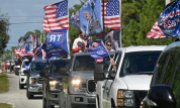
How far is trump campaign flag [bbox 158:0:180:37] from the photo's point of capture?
14836 millimetres

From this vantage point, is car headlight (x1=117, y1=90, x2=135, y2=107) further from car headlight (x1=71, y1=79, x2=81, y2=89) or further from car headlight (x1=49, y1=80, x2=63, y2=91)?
car headlight (x1=49, y1=80, x2=63, y2=91)

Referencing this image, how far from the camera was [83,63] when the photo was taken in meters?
19.5

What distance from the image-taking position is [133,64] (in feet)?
40.9

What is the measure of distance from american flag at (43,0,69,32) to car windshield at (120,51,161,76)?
17.4 m

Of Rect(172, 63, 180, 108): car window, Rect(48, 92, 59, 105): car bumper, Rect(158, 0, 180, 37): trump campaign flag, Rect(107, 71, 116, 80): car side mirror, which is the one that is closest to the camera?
Rect(172, 63, 180, 108): car window

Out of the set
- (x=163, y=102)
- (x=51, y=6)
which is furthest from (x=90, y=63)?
(x=163, y=102)

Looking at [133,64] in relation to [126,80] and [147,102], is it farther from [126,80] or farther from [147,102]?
[147,102]

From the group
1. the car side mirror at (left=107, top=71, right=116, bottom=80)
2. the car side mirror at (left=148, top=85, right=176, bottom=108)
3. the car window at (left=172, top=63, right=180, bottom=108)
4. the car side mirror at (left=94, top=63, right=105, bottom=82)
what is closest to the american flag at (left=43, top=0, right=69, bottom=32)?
the car side mirror at (left=94, top=63, right=105, bottom=82)

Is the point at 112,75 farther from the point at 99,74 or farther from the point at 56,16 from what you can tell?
the point at 56,16

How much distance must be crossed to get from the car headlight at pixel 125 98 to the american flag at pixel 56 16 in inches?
739

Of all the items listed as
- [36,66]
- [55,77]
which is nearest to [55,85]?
[55,77]

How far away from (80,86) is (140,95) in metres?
7.55

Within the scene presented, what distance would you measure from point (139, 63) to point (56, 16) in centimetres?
1828

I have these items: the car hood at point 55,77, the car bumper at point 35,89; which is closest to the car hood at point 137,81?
the car hood at point 55,77
